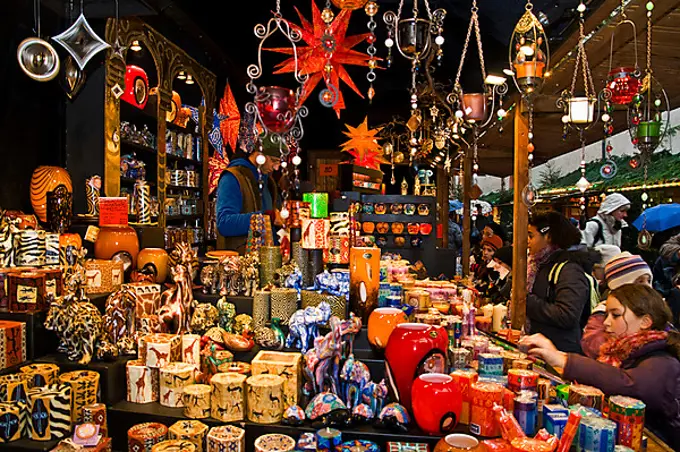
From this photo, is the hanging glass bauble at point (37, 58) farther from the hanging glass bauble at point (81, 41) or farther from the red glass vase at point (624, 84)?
the red glass vase at point (624, 84)

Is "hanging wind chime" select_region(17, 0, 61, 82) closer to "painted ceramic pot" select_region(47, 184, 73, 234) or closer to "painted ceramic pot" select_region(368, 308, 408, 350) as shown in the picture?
"painted ceramic pot" select_region(47, 184, 73, 234)

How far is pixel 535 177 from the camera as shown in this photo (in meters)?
10.5

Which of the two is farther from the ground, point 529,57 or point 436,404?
point 529,57

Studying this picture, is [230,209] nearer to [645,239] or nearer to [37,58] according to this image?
[37,58]

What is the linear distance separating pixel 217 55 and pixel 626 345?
612cm

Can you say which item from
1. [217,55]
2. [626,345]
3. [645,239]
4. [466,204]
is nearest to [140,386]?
[626,345]

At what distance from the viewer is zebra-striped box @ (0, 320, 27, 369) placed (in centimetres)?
191

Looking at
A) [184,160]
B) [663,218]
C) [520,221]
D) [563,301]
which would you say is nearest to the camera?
[563,301]

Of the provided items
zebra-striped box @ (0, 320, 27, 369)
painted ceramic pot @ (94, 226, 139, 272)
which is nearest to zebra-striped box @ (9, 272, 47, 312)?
zebra-striped box @ (0, 320, 27, 369)

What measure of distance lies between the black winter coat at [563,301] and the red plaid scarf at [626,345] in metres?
0.74

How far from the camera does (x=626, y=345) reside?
6.75 ft

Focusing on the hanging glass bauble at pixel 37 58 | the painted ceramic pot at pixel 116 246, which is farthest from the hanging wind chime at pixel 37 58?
the painted ceramic pot at pixel 116 246

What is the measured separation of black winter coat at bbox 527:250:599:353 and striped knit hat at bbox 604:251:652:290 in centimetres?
13

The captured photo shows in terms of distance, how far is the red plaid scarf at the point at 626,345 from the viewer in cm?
200
